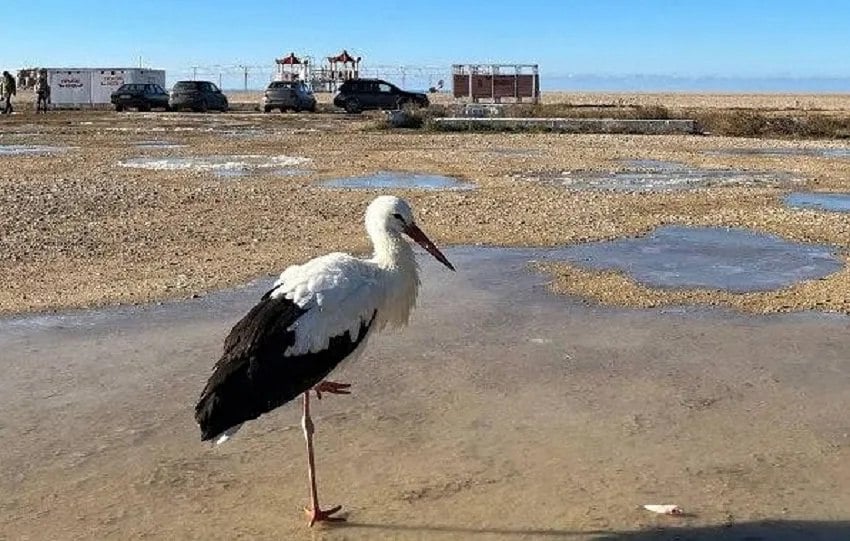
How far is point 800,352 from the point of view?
7.93 m

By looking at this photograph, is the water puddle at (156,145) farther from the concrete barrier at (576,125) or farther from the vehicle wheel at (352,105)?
the vehicle wheel at (352,105)

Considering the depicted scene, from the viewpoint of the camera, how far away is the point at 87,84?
56.4 metres

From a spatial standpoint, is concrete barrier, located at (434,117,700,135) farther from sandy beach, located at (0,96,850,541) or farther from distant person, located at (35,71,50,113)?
distant person, located at (35,71,50,113)

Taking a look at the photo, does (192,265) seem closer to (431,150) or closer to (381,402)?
(381,402)

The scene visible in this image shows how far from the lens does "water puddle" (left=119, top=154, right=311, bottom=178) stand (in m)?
21.0

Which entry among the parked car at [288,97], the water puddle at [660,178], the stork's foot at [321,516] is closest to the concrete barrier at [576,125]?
the water puddle at [660,178]

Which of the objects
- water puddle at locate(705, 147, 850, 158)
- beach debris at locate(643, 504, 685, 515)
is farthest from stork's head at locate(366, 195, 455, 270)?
water puddle at locate(705, 147, 850, 158)

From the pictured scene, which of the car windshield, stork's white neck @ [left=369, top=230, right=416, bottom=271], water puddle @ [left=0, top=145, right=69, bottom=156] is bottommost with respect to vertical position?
stork's white neck @ [left=369, top=230, right=416, bottom=271]

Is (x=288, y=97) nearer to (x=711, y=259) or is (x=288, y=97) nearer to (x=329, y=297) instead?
(x=711, y=259)

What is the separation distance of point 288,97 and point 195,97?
15.0 ft

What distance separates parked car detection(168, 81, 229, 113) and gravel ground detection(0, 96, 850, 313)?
24.7 metres

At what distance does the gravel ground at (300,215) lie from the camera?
397 inches

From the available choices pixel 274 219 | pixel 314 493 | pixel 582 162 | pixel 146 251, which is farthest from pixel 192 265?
pixel 582 162

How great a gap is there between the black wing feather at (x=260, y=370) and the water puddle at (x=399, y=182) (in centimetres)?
1275
